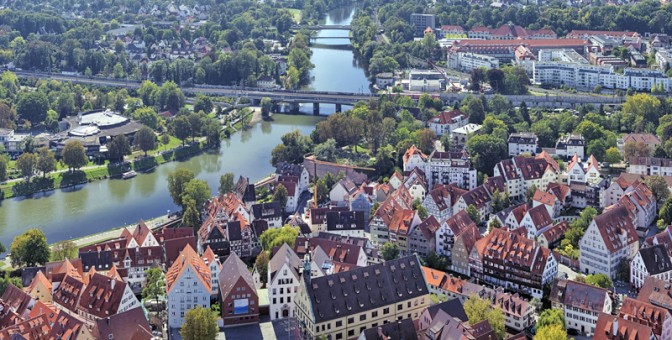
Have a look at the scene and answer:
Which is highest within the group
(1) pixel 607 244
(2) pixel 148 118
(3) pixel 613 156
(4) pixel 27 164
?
(2) pixel 148 118

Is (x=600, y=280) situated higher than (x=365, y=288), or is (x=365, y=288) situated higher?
(x=365, y=288)

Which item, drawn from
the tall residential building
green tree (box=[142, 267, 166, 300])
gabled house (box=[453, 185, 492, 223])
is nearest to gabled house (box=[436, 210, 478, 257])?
gabled house (box=[453, 185, 492, 223])

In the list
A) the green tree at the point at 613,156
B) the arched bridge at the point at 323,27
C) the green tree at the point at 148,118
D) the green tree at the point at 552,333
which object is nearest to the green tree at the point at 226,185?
the green tree at the point at 148,118

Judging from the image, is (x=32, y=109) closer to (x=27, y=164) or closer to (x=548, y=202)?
(x=27, y=164)

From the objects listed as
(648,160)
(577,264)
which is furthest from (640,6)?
(577,264)

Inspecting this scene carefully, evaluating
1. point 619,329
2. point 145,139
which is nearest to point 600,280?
point 619,329

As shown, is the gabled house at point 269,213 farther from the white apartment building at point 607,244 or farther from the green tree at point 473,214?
the white apartment building at point 607,244

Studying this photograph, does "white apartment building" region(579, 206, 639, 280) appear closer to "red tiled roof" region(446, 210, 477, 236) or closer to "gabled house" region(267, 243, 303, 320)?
"red tiled roof" region(446, 210, 477, 236)
